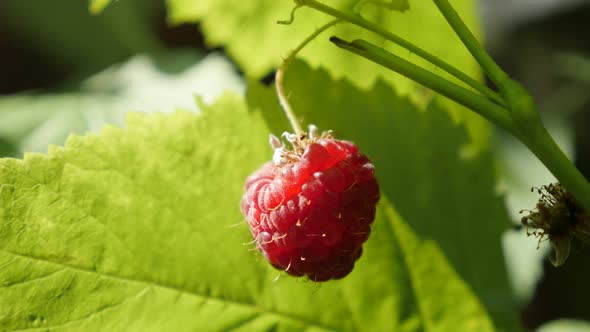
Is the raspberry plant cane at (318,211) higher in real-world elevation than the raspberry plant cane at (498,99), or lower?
lower

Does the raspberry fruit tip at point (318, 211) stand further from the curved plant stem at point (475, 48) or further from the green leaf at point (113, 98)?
the green leaf at point (113, 98)

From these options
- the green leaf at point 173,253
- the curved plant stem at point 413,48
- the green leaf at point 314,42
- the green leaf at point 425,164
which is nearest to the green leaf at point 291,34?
the green leaf at point 314,42

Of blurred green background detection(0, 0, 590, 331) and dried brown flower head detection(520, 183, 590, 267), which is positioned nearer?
dried brown flower head detection(520, 183, 590, 267)

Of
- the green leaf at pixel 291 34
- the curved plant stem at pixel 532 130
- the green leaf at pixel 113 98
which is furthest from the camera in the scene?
the green leaf at pixel 113 98

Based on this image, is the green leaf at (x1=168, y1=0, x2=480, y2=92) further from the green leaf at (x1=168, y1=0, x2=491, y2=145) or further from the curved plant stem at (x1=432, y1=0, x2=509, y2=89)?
the curved plant stem at (x1=432, y1=0, x2=509, y2=89)

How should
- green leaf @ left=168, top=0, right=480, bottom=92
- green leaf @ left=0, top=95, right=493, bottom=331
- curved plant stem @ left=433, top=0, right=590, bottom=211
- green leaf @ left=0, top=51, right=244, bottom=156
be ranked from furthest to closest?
green leaf @ left=0, top=51, right=244, bottom=156 < green leaf @ left=168, top=0, right=480, bottom=92 < green leaf @ left=0, top=95, right=493, bottom=331 < curved plant stem @ left=433, top=0, right=590, bottom=211

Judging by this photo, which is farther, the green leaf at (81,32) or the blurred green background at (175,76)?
the green leaf at (81,32)

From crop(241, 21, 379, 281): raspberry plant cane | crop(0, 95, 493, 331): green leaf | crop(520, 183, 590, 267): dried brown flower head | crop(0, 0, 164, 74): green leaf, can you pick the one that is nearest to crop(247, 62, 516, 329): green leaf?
crop(0, 95, 493, 331): green leaf

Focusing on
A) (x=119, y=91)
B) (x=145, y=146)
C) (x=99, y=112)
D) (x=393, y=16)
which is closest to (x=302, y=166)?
(x=145, y=146)
